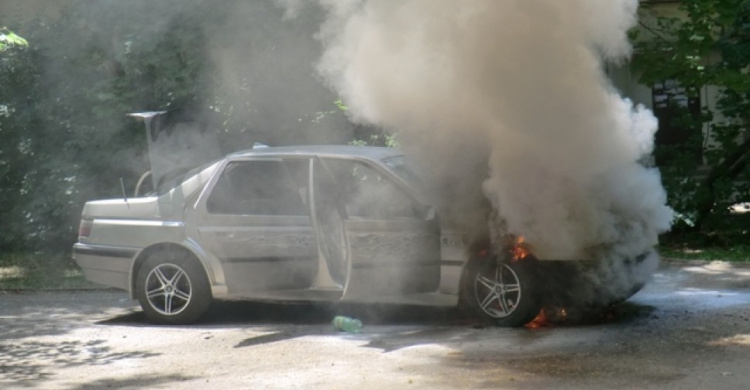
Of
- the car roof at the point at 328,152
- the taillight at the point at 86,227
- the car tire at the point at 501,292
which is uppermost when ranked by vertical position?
the car roof at the point at 328,152

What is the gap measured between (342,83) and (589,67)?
8.21 feet

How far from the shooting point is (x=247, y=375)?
8164mm

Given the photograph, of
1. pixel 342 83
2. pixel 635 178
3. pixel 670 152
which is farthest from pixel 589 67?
pixel 670 152

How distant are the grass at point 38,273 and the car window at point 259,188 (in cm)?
341

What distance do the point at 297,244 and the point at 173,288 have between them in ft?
4.00

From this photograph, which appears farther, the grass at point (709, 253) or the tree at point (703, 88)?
the tree at point (703, 88)

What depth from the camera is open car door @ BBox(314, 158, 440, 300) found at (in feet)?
32.0

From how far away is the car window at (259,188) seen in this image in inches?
412

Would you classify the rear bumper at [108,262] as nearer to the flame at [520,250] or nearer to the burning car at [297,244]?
the burning car at [297,244]

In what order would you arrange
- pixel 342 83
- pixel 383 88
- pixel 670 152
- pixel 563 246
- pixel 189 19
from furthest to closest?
pixel 670 152 → pixel 189 19 → pixel 342 83 → pixel 383 88 → pixel 563 246

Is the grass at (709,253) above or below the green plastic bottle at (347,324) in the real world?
above

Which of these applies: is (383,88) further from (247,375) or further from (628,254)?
(247,375)

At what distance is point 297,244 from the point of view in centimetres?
1012

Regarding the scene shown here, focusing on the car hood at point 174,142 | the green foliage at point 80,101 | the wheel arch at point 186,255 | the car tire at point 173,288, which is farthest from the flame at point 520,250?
the green foliage at point 80,101
